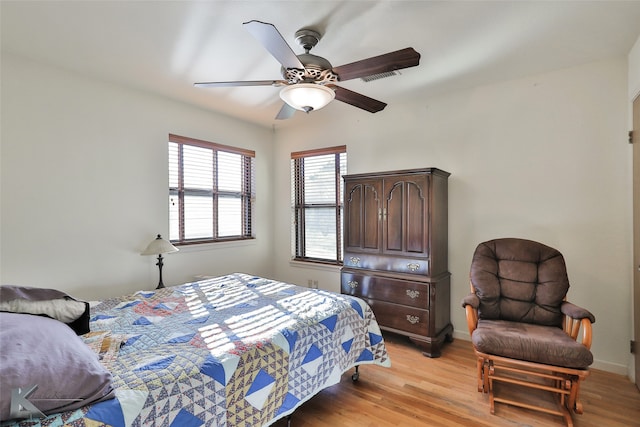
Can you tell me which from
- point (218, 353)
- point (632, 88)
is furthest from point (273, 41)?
point (632, 88)

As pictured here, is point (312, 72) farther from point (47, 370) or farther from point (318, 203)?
point (318, 203)

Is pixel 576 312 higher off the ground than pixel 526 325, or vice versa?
pixel 576 312

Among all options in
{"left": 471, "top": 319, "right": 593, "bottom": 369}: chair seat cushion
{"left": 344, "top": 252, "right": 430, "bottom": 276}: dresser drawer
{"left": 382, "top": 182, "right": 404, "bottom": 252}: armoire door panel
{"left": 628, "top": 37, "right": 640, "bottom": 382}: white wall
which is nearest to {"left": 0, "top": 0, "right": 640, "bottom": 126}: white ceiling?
{"left": 628, "top": 37, "right": 640, "bottom": 382}: white wall

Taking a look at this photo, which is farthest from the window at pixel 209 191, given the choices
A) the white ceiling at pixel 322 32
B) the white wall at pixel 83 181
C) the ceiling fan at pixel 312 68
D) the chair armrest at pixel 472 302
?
the chair armrest at pixel 472 302

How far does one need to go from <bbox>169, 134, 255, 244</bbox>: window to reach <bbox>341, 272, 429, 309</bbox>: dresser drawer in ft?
5.75

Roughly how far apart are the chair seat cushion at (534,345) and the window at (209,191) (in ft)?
10.2

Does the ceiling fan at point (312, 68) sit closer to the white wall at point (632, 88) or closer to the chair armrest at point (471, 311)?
the chair armrest at point (471, 311)

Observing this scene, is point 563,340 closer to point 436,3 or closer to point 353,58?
point 436,3

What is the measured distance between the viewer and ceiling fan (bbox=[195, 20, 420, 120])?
1635 millimetres

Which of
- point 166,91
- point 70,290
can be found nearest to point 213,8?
A: point 166,91

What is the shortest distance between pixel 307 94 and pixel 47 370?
1834 millimetres

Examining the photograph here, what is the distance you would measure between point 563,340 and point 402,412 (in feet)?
3.77

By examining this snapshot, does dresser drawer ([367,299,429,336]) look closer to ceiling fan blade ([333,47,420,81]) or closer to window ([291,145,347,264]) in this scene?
window ([291,145,347,264])

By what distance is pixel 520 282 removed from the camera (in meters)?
2.55
